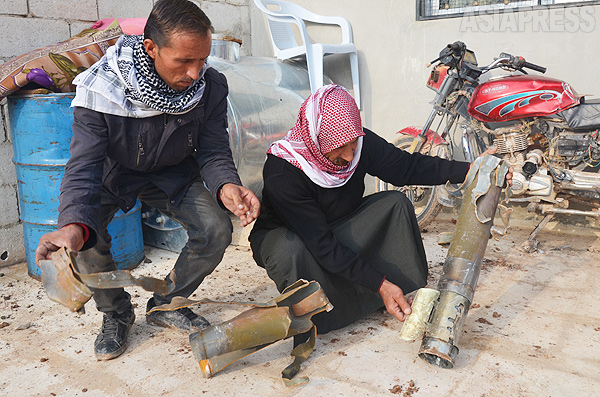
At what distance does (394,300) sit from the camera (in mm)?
2219

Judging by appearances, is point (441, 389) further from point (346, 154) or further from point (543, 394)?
point (346, 154)

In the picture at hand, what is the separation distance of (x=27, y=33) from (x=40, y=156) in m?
1.15

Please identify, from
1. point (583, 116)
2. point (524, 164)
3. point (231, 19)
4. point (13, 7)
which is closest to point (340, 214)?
point (524, 164)

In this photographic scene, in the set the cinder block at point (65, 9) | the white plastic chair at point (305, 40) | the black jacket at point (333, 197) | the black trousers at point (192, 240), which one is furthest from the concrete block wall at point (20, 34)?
the black jacket at point (333, 197)

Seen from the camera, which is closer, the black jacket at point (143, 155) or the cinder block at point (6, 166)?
the black jacket at point (143, 155)

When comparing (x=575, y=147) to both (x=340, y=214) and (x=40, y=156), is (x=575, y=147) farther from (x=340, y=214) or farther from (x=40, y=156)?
(x=40, y=156)

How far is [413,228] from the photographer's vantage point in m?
2.62

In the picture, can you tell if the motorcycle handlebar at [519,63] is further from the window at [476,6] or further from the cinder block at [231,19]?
the cinder block at [231,19]

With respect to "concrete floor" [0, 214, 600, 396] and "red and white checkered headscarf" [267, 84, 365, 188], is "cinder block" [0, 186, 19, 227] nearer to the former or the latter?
"concrete floor" [0, 214, 600, 396]

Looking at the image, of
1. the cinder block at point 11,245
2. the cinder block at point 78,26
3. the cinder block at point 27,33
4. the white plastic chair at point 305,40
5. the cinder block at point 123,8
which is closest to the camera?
the cinder block at point 27,33

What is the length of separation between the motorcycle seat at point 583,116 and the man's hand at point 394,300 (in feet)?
6.53

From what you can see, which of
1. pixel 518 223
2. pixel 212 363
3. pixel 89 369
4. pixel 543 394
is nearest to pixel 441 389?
pixel 543 394

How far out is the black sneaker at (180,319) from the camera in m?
2.58

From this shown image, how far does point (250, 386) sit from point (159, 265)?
172 centimetres
